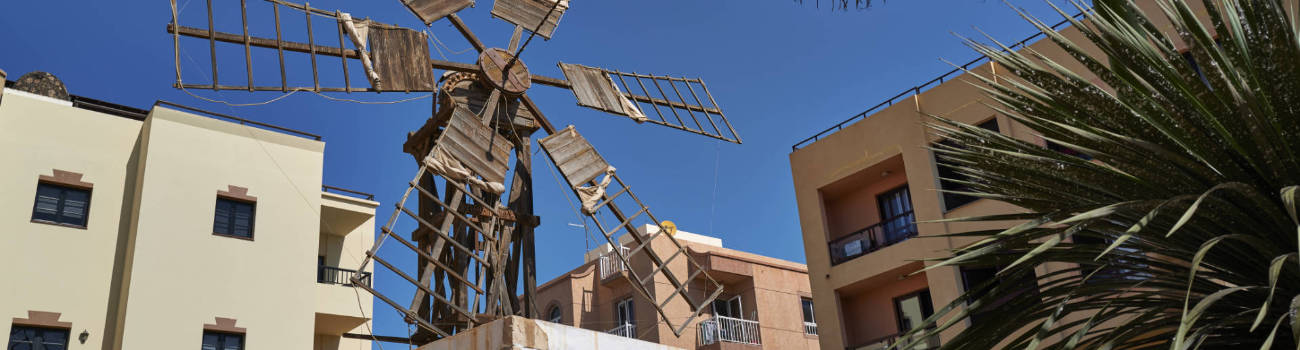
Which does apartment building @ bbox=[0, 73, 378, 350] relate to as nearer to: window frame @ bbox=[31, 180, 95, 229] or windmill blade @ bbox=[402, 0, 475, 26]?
window frame @ bbox=[31, 180, 95, 229]

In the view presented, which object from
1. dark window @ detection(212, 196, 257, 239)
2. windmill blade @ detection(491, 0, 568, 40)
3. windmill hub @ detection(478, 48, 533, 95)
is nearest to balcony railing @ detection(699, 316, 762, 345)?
windmill blade @ detection(491, 0, 568, 40)

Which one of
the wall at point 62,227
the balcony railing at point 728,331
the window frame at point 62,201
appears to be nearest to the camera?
the wall at point 62,227

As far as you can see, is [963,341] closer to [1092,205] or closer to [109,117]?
[1092,205]

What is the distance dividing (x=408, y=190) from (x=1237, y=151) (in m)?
11.2

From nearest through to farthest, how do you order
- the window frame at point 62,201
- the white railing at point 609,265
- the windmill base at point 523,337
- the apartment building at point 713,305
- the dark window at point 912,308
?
the windmill base at point 523,337
the window frame at point 62,201
the dark window at point 912,308
the apartment building at point 713,305
the white railing at point 609,265

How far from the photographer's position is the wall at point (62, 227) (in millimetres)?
17359

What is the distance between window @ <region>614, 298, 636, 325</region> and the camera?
93.4 feet

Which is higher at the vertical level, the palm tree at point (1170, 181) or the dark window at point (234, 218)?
the dark window at point (234, 218)

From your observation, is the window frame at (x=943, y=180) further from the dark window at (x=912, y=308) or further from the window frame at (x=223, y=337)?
the window frame at (x=223, y=337)

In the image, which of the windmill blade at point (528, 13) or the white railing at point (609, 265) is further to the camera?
the white railing at point (609, 265)

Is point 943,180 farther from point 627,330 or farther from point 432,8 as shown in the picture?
point 627,330

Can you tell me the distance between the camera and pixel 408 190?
14875 mm

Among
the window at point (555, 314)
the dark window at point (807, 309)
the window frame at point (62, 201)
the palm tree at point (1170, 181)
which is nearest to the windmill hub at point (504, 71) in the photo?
the window frame at point (62, 201)

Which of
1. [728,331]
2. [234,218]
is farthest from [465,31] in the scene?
[728,331]
